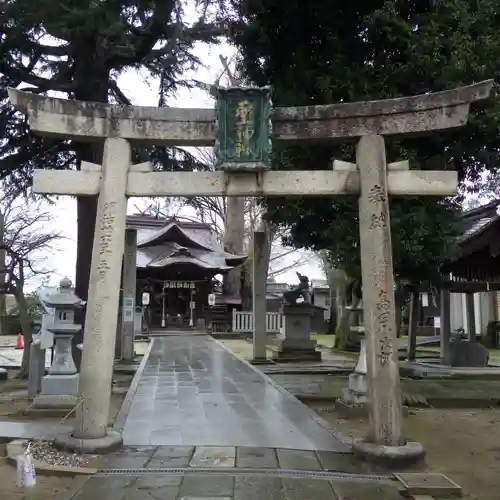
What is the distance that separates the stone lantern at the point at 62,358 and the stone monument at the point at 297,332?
868cm

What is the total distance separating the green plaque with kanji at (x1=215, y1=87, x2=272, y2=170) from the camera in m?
6.81

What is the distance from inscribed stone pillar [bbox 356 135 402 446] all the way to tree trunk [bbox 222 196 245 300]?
27118mm

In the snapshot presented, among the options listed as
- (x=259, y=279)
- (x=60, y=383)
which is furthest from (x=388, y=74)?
(x=259, y=279)

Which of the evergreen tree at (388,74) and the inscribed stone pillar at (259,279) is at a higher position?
the evergreen tree at (388,74)

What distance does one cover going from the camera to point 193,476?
18.1 feet

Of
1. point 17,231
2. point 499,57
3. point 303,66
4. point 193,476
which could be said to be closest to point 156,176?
point 193,476

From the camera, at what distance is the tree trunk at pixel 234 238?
112 ft

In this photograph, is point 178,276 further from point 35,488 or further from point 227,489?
point 227,489

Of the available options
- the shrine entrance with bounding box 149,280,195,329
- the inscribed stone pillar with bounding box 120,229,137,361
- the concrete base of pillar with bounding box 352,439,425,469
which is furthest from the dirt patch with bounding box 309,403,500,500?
the shrine entrance with bounding box 149,280,195,329

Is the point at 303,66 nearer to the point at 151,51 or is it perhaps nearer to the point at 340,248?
the point at 340,248

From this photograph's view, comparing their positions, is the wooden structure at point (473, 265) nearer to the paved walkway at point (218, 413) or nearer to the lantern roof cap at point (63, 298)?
the paved walkway at point (218, 413)

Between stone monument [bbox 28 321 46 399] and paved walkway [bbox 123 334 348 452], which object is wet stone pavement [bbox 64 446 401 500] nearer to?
paved walkway [bbox 123 334 348 452]

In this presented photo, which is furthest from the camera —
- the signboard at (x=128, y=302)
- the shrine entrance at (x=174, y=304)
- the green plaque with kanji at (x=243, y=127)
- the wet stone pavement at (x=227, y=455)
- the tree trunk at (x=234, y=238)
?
the tree trunk at (x=234, y=238)

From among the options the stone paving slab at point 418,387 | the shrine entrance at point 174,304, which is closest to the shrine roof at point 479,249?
the stone paving slab at point 418,387
